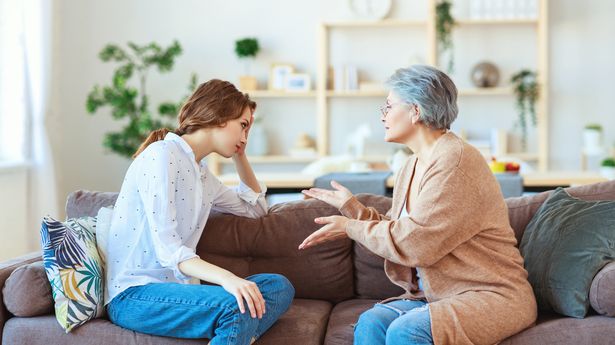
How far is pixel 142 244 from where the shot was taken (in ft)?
7.90

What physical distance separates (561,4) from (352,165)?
111 inches

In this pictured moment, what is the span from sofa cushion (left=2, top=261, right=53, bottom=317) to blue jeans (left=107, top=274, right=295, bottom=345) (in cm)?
20

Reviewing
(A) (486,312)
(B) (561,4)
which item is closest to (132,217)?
(A) (486,312)

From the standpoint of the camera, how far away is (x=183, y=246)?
7.52 feet

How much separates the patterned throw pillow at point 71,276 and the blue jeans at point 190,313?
0.07 meters

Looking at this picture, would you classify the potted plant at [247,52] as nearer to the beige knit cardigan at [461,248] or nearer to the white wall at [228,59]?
the white wall at [228,59]

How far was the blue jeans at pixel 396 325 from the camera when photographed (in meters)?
2.13

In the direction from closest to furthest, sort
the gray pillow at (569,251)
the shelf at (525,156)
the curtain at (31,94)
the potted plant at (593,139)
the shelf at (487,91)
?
the gray pillow at (569,251) → the curtain at (31,94) → the potted plant at (593,139) → the shelf at (487,91) → the shelf at (525,156)

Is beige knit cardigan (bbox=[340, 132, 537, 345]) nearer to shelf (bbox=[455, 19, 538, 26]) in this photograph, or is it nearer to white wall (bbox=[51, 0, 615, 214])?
shelf (bbox=[455, 19, 538, 26])

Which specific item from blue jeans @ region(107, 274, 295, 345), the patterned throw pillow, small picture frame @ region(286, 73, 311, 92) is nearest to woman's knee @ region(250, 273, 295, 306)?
blue jeans @ region(107, 274, 295, 345)

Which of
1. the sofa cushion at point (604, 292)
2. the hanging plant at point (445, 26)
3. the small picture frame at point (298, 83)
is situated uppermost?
the hanging plant at point (445, 26)

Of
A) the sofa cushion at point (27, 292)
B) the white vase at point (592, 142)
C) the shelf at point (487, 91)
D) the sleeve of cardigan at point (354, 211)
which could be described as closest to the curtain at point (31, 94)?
the sofa cushion at point (27, 292)

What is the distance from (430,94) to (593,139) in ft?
14.5

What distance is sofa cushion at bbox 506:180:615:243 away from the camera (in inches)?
105
